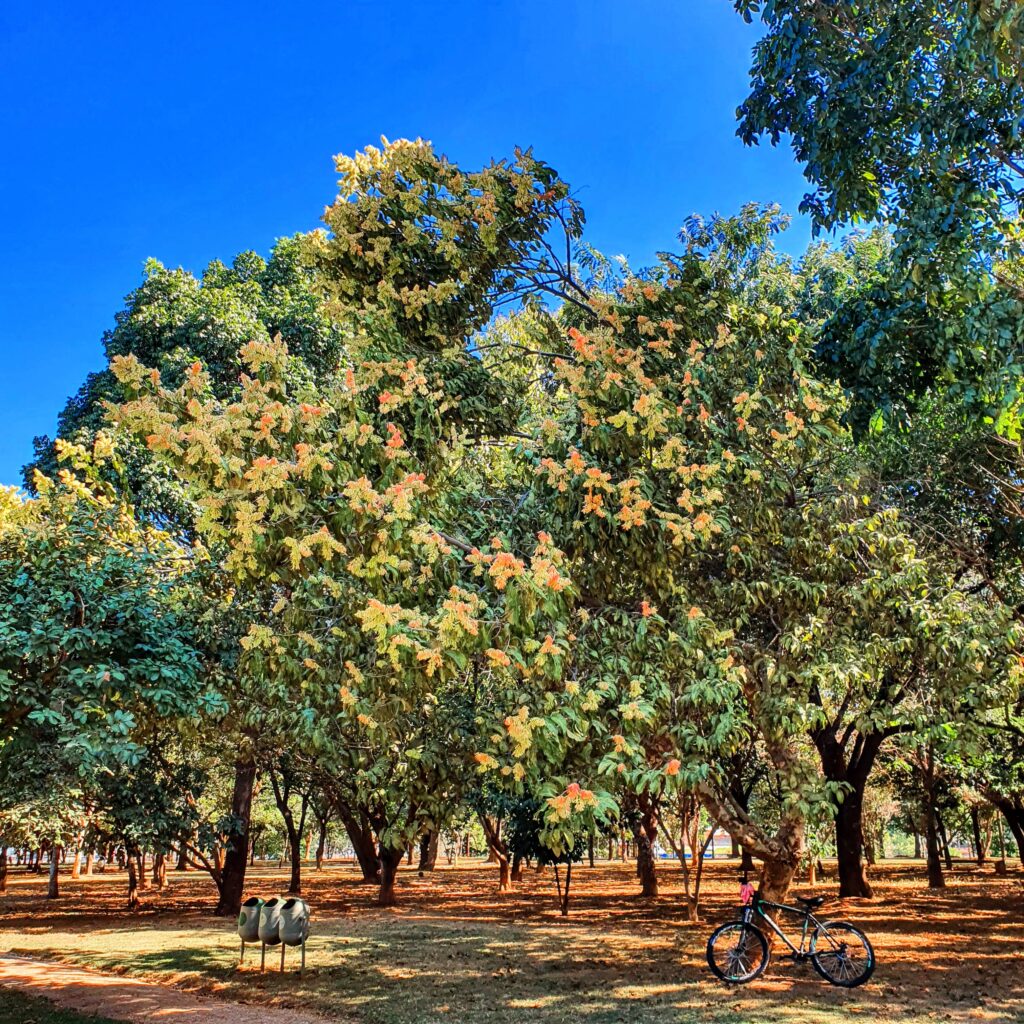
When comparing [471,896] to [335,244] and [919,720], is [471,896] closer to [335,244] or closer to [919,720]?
[919,720]

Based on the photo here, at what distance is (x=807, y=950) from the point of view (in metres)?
9.03

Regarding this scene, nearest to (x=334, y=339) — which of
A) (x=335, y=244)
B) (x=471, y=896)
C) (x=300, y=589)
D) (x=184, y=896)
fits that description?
(x=335, y=244)

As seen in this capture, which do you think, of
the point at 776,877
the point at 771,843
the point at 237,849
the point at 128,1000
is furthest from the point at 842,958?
the point at 237,849

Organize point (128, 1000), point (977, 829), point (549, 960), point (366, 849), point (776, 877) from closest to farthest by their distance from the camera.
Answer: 1. point (128, 1000)
2. point (776, 877)
3. point (549, 960)
4. point (366, 849)
5. point (977, 829)

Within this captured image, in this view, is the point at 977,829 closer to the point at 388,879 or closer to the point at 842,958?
the point at 388,879

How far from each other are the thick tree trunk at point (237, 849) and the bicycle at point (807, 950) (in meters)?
10.9

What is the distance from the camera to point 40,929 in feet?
52.5

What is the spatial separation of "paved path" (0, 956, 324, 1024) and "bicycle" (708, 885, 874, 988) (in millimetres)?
4505

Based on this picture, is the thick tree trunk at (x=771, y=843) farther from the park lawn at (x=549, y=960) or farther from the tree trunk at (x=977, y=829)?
the tree trunk at (x=977, y=829)

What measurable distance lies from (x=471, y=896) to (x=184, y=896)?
341 inches

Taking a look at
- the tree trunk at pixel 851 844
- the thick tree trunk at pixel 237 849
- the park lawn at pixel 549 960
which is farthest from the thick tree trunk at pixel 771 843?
the thick tree trunk at pixel 237 849

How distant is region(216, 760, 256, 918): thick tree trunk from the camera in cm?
1688

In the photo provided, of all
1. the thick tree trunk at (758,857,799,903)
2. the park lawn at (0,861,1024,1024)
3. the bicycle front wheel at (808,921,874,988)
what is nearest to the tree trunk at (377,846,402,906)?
the park lawn at (0,861,1024,1024)

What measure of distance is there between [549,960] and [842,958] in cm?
415
